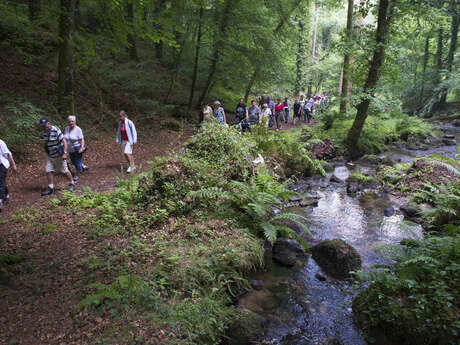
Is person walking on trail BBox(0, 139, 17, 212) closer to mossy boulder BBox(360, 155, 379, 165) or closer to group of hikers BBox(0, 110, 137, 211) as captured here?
group of hikers BBox(0, 110, 137, 211)

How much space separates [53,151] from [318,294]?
295 inches

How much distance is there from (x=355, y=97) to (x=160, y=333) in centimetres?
1110

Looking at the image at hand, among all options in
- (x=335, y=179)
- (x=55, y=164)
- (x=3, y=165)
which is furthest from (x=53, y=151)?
(x=335, y=179)

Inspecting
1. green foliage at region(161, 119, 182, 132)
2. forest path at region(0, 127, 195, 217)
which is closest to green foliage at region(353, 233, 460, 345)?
forest path at region(0, 127, 195, 217)

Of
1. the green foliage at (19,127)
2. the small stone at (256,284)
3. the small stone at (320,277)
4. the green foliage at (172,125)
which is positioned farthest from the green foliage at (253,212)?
the green foliage at (172,125)

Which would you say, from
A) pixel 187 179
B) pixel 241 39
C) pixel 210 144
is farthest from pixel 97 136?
pixel 241 39

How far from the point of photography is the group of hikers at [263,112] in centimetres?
1202

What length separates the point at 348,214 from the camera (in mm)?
8461

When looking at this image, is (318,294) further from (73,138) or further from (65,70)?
(65,70)

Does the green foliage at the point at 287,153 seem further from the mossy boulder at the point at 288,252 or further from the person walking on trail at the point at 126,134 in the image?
the mossy boulder at the point at 288,252

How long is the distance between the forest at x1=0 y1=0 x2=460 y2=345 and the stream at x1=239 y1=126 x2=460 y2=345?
0.10ft

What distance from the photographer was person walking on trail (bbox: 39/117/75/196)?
7.56 m

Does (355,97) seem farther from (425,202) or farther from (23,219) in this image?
(23,219)

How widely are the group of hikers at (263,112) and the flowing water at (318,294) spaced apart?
4928 millimetres
